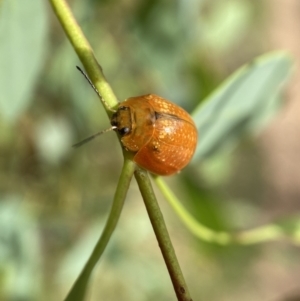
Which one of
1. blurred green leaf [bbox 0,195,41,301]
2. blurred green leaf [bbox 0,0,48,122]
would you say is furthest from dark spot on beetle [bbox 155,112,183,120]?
blurred green leaf [bbox 0,195,41,301]

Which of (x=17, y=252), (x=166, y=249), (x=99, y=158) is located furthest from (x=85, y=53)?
(x=99, y=158)

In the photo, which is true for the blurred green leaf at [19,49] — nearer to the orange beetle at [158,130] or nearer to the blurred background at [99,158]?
the blurred background at [99,158]

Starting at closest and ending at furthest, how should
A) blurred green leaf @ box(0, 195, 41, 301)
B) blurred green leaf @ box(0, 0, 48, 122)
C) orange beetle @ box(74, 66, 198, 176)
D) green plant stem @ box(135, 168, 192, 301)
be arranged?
1. green plant stem @ box(135, 168, 192, 301)
2. orange beetle @ box(74, 66, 198, 176)
3. blurred green leaf @ box(0, 0, 48, 122)
4. blurred green leaf @ box(0, 195, 41, 301)

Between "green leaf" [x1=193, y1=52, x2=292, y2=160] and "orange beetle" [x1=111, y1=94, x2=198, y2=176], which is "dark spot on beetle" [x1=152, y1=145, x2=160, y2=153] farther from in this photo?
"green leaf" [x1=193, y1=52, x2=292, y2=160]

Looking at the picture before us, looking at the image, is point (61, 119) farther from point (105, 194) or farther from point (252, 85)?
point (252, 85)

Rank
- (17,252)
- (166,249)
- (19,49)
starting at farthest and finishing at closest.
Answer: (17,252), (19,49), (166,249)

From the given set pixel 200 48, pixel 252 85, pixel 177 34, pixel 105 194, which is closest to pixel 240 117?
pixel 252 85

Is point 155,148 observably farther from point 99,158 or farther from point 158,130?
point 99,158
